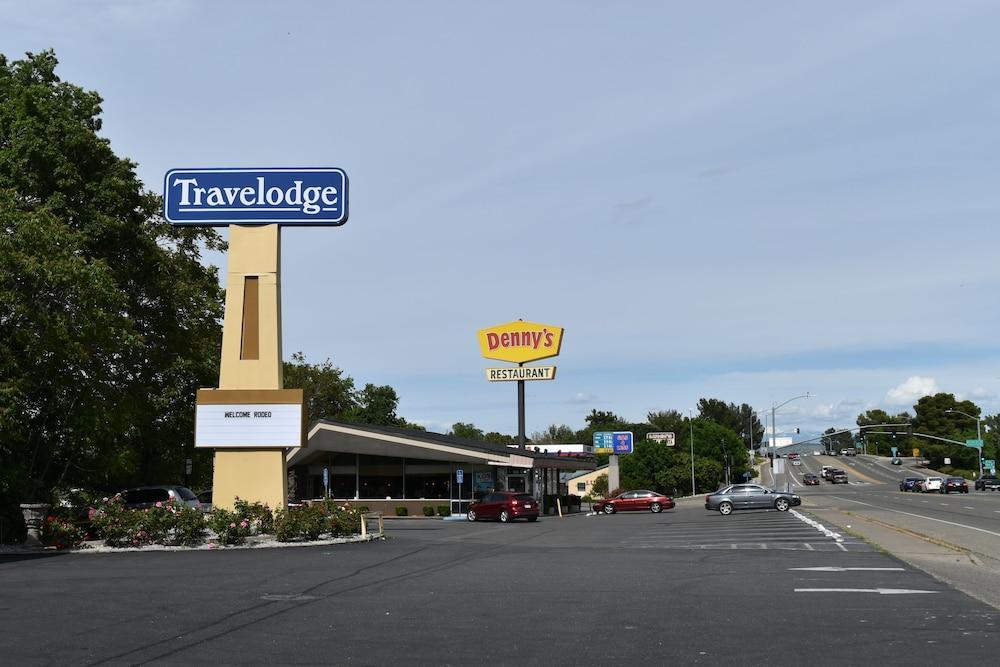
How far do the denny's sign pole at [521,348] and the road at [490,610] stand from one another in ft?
123

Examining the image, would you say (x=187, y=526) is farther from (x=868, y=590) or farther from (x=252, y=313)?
(x=868, y=590)

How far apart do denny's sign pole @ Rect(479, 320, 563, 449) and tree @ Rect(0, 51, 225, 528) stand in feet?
69.5

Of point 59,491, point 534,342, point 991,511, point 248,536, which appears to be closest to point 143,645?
point 248,536

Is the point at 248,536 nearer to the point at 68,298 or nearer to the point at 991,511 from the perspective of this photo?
the point at 68,298

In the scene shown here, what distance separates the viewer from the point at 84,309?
88.1 feet

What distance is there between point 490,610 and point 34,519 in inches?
694

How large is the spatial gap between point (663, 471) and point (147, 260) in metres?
Answer: 76.4

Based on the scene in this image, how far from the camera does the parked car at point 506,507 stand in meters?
45.0

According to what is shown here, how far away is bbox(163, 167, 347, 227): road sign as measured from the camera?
29766mm

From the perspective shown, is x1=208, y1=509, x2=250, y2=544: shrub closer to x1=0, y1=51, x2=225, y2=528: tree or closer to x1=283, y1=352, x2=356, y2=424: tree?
x1=0, y1=51, x2=225, y2=528: tree

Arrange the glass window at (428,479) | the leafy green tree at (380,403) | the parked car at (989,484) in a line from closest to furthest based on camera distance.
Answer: the glass window at (428,479)
the parked car at (989,484)
the leafy green tree at (380,403)

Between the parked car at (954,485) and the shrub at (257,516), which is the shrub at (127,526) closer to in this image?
the shrub at (257,516)

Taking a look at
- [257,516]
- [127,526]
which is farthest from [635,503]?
[127,526]

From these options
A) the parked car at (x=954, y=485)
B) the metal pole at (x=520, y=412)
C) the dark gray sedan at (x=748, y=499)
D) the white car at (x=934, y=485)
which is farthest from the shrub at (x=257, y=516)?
the white car at (x=934, y=485)
